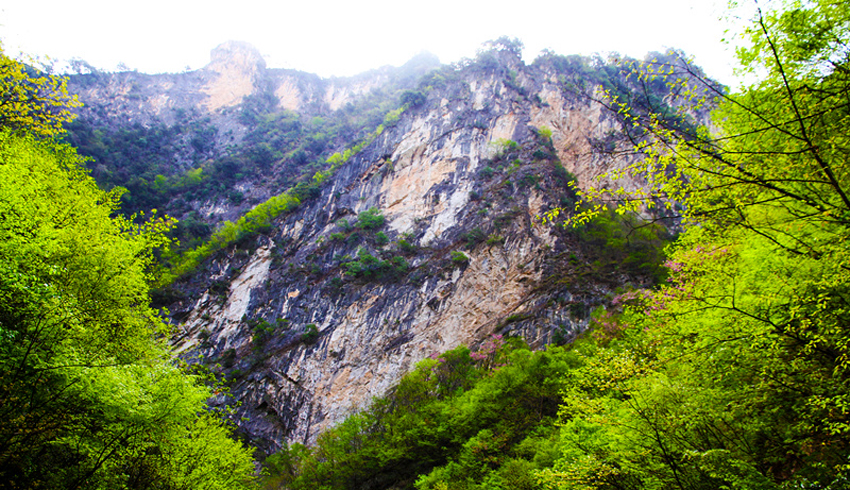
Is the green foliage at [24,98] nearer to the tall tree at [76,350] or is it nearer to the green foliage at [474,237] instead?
the tall tree at [76,350]

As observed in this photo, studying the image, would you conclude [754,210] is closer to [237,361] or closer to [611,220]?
[611,220]

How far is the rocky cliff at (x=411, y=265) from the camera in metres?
31.7

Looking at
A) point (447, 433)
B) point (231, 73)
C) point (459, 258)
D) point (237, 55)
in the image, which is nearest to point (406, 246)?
point (459, 258)

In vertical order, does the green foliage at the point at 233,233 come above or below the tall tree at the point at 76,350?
above

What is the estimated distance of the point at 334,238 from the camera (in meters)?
41.3

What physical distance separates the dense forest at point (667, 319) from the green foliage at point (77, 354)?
4 centimetres

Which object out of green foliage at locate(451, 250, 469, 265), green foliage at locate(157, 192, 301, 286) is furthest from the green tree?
green foliage at locate(157, 192, 301, 286)

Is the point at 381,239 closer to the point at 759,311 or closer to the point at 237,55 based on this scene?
the point at 759,311

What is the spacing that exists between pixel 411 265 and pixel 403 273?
1233 millimetres

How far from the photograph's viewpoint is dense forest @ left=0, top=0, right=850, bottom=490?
12.7 feet

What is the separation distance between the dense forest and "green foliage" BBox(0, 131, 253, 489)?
0.04 metres

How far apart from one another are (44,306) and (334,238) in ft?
115

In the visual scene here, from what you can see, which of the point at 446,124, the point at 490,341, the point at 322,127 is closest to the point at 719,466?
the point at 490,341

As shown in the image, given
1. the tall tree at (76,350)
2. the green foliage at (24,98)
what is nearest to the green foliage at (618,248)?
the tall tree at (76,350)
